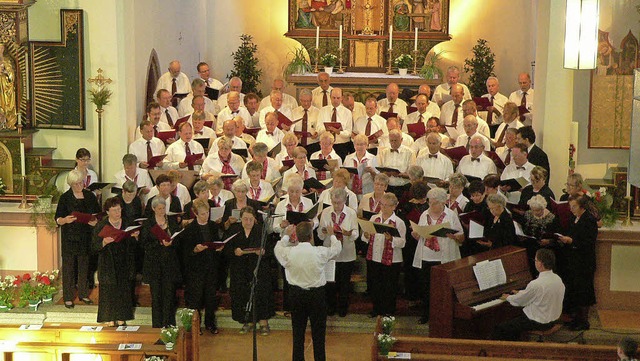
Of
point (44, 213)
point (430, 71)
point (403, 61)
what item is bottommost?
point (44, 213)

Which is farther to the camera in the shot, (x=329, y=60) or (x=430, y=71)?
(x=329, y=60)

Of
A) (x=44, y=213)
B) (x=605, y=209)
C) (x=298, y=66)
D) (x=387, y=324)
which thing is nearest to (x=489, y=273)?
(x=387, y=324)

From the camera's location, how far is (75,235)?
445 inches

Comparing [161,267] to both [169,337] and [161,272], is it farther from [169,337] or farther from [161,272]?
[169,337]

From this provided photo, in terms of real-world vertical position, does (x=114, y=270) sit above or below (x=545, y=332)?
above

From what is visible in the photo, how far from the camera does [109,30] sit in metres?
12.8

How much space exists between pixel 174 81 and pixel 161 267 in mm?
4879

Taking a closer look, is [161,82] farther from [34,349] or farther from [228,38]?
[34,349]

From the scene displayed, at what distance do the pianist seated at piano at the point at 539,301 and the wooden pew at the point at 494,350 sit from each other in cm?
100

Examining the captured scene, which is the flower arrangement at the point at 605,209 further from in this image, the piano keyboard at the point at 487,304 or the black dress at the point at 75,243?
the black dress at the point at 75,243

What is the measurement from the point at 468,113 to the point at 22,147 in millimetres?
5422

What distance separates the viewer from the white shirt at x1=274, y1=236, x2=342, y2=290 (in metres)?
9.37

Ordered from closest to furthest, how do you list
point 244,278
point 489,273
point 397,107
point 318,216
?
point 489,273 → point 244,278 → point 318,216 → point 397,107

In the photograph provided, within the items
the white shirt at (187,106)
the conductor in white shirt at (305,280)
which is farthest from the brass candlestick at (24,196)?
the conductor in white shirt at (305,280)
